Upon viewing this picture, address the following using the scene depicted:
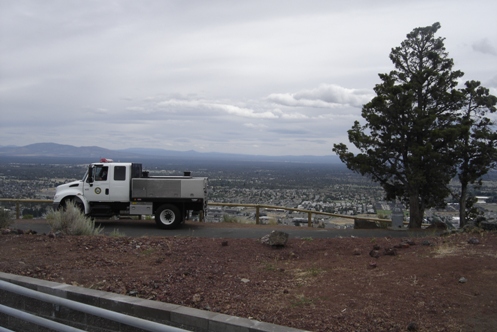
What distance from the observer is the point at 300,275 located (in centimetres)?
762

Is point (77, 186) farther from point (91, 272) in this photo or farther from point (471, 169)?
point (471, 169)

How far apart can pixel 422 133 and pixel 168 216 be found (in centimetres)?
1126

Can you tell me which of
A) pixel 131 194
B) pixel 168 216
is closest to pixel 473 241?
pixel 168 216

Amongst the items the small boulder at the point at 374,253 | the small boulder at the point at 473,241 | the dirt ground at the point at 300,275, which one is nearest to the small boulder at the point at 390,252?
the dirt ground at the point at 300,275

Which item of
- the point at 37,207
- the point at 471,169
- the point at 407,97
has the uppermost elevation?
the point at 407,97

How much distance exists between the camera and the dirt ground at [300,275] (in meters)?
5.64

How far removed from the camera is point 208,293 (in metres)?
6.61

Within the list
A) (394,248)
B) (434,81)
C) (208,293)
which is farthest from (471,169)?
(208,293)

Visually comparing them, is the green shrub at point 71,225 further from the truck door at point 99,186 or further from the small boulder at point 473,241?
the small boulder at point 473,241

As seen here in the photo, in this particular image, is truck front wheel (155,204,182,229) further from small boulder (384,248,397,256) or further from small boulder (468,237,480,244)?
small boulder (468,237,480,244)

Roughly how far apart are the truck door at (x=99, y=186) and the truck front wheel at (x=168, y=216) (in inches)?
76.6

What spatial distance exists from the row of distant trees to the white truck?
7898mm

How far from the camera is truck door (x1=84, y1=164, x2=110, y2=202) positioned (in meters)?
17.2

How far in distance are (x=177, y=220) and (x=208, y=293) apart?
10576mm
